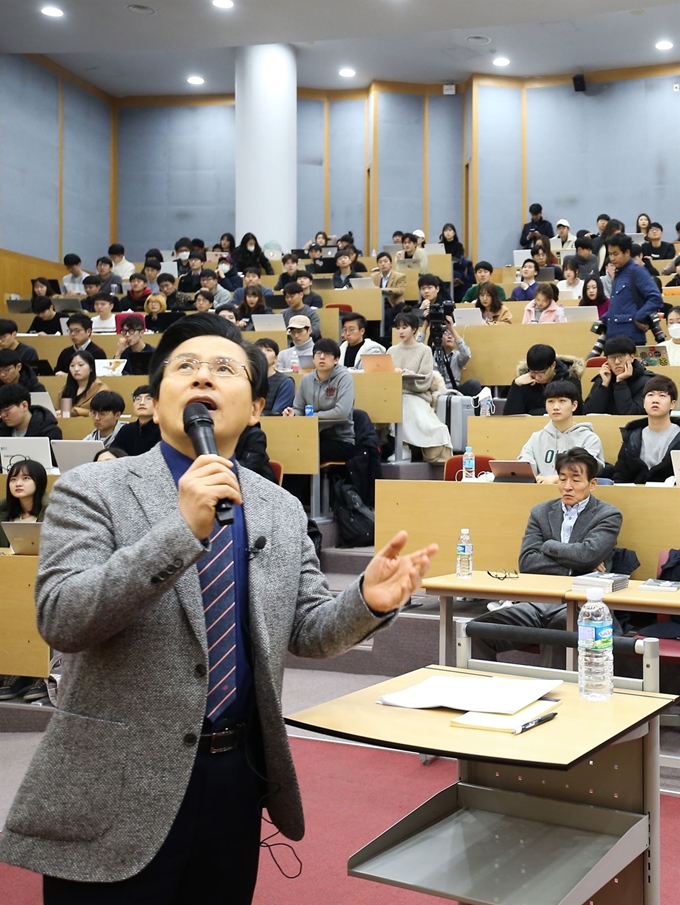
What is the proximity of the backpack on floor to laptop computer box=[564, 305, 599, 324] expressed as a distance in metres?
2.59

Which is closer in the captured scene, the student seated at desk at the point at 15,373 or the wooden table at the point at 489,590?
the wooden table at the point at 489,590

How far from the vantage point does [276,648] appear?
136cm

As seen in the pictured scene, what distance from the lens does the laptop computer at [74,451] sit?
5.19m

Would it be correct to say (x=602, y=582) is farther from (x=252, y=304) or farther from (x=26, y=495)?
(x=252, y=304)

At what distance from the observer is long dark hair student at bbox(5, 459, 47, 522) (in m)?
4.45

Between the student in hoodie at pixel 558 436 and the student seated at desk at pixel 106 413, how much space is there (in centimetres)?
229

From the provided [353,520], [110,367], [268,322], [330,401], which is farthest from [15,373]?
[353,520]

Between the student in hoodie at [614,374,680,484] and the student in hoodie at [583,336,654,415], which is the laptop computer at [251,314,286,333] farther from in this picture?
the student in hoodie at [614,374,680,484]

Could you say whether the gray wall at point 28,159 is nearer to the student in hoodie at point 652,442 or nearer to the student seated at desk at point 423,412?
the student seated at desk at point 423,412

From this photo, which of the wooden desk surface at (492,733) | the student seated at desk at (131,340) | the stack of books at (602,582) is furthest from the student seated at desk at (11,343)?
the wooden desk surface at (492,733)

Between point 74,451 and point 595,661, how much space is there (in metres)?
3.96

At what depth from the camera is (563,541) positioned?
153 inches

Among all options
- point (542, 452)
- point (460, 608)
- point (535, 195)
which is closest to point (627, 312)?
point (542, 452)

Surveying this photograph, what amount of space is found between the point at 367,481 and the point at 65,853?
4.56 m
